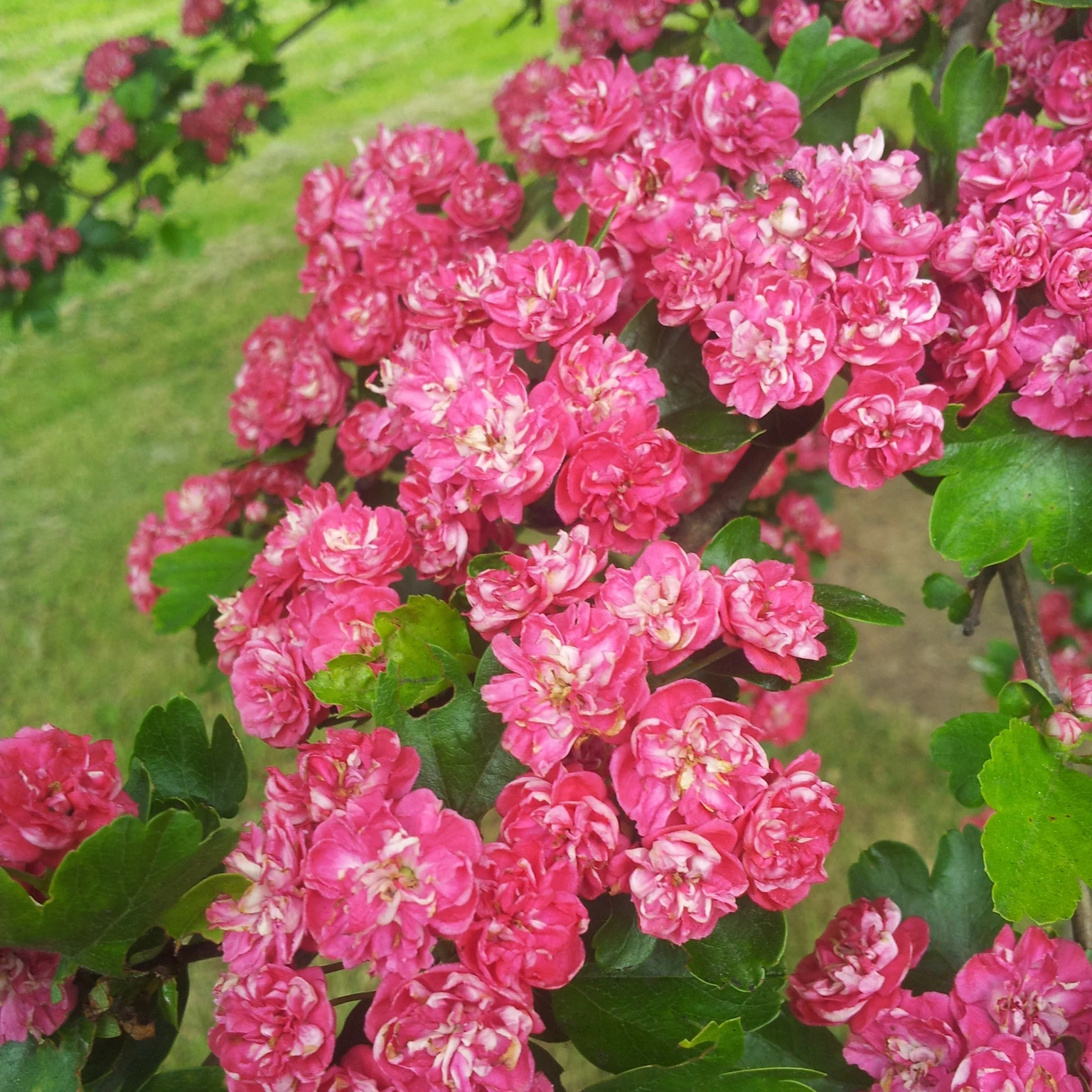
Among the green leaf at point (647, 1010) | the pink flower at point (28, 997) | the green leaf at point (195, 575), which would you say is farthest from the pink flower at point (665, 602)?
the green leaf at point (195, 575)

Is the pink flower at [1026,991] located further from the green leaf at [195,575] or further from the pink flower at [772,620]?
the green leaf at [195,575]

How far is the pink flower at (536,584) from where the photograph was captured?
68cm

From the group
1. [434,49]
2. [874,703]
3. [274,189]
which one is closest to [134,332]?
[274,189]

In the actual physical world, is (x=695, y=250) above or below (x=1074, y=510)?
above

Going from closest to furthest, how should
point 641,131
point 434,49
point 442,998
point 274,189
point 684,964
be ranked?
point 442,998, point 684,964, point 641,131, point 274,189, point 434,49

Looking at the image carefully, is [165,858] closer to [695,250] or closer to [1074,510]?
[695,250]

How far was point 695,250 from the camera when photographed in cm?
81

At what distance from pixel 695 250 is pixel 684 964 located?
1.80 ft

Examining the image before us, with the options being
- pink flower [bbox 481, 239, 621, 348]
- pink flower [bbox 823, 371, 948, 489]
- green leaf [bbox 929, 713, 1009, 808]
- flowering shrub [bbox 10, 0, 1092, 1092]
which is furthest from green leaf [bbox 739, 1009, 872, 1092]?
pink flower [bbox 481, 239, 621, 348]

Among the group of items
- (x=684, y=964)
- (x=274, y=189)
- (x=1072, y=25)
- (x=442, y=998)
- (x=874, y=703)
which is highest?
(x=1072, y=25)

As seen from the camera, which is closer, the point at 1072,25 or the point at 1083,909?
the point at 1083,909

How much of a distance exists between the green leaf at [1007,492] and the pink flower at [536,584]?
0.34 m

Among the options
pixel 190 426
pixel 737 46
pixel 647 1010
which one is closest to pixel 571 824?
pixel 647 1010

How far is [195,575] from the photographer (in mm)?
1158
